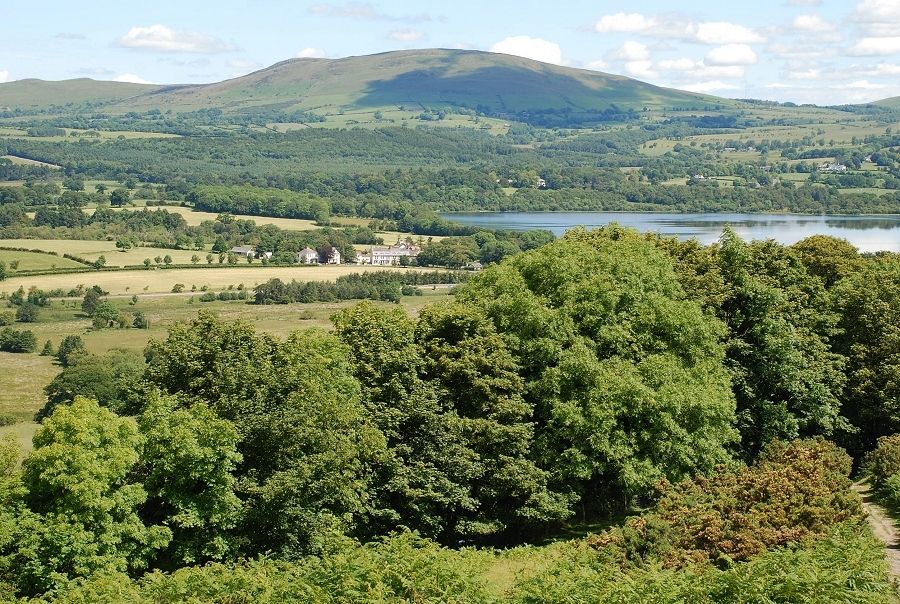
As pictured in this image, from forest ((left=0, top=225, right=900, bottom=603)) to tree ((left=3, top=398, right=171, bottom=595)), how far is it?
68mm

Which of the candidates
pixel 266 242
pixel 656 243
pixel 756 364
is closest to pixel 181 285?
pixel 266 242

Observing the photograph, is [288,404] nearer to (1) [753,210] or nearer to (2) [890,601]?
(2) [890,601]

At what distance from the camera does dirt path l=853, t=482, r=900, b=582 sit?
23.4 m

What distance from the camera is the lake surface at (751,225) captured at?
419 feet

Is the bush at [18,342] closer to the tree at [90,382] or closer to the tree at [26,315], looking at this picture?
the tree at [26,315]

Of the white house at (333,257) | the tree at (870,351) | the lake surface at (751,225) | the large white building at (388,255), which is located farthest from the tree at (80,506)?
the white house at (333,257)

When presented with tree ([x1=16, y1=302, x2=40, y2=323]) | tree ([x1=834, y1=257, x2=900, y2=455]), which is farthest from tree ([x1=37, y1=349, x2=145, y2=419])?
tree ([x1=16, y1=302, x2=40, y2=323])

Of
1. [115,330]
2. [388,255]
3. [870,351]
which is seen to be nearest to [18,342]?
[115,330]

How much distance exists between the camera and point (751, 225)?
516 ft

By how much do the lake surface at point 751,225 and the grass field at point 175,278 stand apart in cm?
3739

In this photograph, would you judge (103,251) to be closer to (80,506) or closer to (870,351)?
(870,351)

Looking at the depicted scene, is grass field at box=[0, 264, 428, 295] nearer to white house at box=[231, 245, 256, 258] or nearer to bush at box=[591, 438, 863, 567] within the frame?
white house at box=[231, 245, 256, 258]

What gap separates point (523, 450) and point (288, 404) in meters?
6.79

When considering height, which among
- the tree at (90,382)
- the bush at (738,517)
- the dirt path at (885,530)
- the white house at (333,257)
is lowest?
the white house at (333,257)
